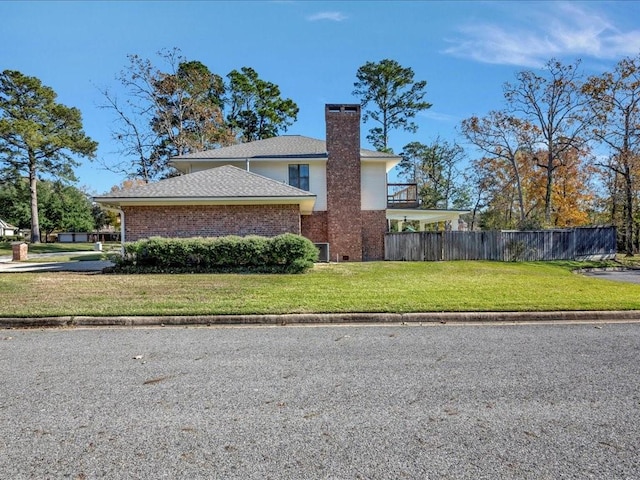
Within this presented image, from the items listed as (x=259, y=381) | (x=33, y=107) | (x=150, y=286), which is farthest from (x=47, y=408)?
(x=33, y=107)

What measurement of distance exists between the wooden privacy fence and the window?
491 centimetres

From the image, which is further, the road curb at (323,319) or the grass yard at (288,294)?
the grass yard at (288,294)

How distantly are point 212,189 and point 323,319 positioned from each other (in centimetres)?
995

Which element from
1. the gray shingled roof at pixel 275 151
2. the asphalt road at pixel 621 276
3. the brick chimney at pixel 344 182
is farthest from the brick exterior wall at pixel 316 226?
the asphalt road at pixel 621 276

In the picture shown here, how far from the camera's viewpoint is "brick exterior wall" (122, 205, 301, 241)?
14.6 meters

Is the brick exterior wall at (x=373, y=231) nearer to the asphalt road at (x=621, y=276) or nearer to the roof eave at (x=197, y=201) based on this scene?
the roof eave at (x=197, y=201)

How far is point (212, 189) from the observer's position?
49.3ft

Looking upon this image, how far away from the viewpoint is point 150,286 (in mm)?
9523

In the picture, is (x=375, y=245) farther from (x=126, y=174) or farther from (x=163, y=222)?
(x=126, y=174)

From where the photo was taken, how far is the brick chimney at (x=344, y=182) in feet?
62.0

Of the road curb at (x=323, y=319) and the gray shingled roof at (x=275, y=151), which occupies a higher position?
the gray shingled roof at (x=275, y=151)

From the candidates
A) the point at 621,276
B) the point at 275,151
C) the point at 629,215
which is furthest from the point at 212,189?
the point at 629,215

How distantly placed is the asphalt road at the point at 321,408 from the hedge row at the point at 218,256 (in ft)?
22.2

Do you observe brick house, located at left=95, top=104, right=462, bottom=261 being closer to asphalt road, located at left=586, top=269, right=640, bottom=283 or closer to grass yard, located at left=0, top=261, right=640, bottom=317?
grass yard, located at left=0, top=261, right=640, bottom=317
